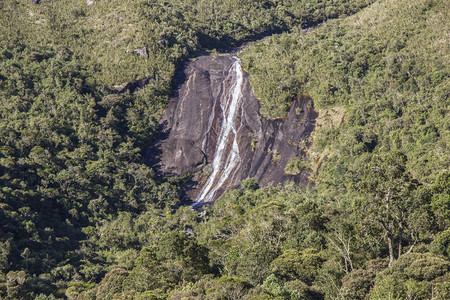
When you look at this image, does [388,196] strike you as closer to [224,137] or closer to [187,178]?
[187,178]

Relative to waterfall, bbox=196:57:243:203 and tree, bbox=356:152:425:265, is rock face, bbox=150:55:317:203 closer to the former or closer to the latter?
waterfall, bbox=196:57:243:203

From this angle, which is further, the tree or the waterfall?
the waterfall

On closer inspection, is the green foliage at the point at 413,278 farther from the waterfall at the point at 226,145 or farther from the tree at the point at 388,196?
the waterfall at the point at 226,145

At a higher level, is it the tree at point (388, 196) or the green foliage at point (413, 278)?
the tree at point (388, 196)

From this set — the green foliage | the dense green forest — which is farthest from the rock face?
the green foliage

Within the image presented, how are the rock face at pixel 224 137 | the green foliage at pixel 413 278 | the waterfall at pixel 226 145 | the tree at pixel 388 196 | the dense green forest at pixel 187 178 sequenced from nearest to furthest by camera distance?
the green foliage at pixel 413 278 → the tree at pixel 388 196 → the dense green forest at pixel 187 178 → the rock face at pixel 224 137 → the waterfall at pixel 226 145

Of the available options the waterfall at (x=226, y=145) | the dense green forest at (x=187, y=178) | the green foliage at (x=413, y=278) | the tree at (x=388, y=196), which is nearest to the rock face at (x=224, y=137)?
the waterfall at (x=226, y=145)

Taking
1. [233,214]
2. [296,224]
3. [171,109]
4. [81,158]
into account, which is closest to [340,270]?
[296,224]

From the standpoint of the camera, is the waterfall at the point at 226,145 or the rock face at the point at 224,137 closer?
the rock face at the point at 224,137
